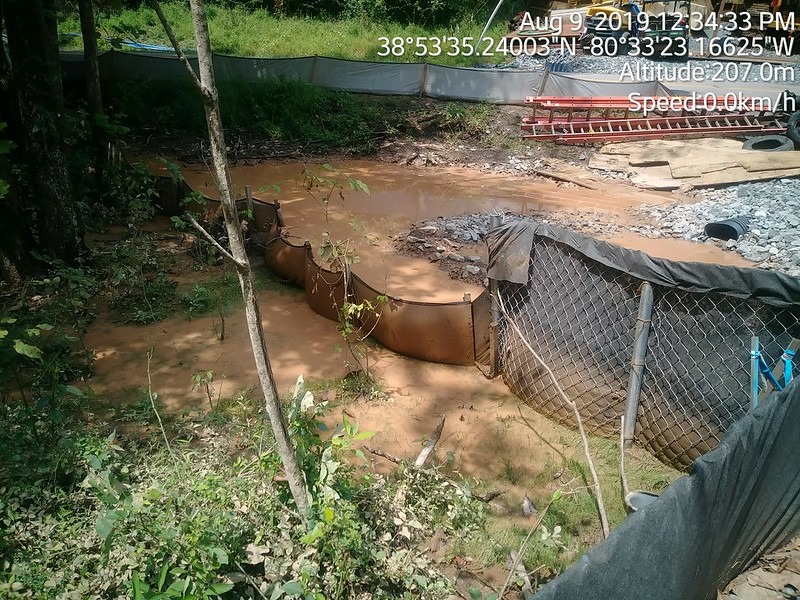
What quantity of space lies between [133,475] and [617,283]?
3.45 metres

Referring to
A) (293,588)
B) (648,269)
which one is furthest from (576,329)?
(293,588)

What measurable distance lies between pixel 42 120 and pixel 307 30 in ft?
62.3

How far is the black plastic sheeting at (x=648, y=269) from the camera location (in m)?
3.68

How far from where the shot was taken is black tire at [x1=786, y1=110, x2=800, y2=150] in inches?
513

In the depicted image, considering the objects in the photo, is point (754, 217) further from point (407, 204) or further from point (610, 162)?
point (407, 204)

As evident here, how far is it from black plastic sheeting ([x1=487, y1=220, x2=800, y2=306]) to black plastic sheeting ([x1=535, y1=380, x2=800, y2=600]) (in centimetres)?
99

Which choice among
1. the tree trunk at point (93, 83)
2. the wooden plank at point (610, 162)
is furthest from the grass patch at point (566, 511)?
the wooden plank at point (610, 162)

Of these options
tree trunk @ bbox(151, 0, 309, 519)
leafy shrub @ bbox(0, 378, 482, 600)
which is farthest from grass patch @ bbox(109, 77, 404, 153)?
tree trunk @ bbox(151, 0, 309, 519)

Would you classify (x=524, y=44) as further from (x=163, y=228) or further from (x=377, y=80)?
(x=163, y=228)

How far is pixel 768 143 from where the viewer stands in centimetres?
1325

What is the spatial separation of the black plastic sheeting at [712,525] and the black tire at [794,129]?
1223 centimetres

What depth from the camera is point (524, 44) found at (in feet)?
77.8

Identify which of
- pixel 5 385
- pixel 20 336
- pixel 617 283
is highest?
pixel 617 283

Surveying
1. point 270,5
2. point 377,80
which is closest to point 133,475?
point 377,80
